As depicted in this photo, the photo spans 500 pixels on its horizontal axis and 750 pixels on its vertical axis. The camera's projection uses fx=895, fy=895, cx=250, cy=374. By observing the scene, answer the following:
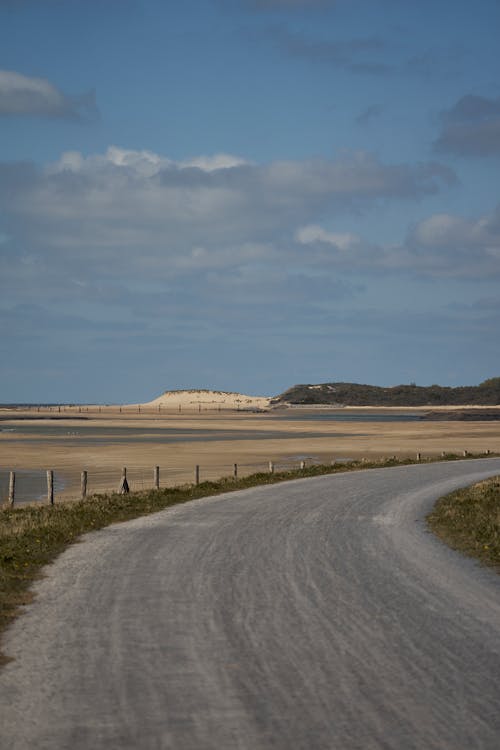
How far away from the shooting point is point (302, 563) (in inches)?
667

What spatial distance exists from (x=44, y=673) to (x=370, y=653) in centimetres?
365

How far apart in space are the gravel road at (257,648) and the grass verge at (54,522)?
47cm

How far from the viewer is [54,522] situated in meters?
23.5

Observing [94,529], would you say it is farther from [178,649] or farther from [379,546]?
[178,649]

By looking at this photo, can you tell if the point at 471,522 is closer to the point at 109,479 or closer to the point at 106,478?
the point at 109,479

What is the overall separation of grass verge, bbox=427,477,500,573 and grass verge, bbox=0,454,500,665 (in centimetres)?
865

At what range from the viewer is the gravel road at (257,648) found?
7.74 metres

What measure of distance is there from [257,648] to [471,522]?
47.3ft

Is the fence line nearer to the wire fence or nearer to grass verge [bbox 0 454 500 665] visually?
the wire fence

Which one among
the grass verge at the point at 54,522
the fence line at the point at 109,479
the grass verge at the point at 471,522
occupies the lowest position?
the fence line at the point at 109,479

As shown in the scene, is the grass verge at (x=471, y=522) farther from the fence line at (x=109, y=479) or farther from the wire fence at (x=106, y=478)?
the wire fence at (x=106, y=478)

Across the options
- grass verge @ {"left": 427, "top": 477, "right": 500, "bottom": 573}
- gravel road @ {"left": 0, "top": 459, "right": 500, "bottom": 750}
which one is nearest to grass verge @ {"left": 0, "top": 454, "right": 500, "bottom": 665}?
gravel road @ {"left": 0, "top": 459, "right": 500, "bottom": 750}

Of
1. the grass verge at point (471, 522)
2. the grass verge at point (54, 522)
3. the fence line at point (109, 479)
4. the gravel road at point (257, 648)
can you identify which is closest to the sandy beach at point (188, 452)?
the fence line at point (109, 479)

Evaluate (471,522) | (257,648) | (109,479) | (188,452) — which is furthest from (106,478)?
(257,648)
